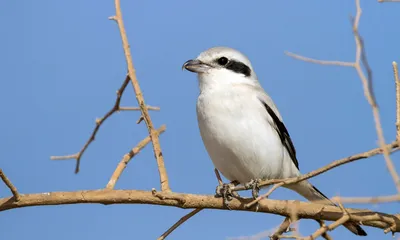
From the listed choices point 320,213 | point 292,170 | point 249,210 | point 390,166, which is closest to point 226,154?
point 292,170

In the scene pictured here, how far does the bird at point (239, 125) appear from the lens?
4051mm

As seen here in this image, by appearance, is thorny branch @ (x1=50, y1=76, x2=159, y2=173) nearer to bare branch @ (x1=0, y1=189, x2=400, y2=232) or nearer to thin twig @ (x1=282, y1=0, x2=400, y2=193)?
bare branch @ (x1=0, y1=189, x2=400, y2=232)

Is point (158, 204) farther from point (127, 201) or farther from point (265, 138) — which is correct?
point (265, 138)

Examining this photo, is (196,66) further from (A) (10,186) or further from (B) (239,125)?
(A) (10,186)

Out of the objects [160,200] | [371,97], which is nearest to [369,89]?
[371,97]

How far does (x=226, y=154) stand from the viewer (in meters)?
4.12

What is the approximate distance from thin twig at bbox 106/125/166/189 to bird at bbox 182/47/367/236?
82cm

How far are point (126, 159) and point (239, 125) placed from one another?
39.4 inches

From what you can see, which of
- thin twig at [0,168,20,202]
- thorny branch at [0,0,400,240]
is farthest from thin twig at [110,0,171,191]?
thin twig at [0,168,20,202]

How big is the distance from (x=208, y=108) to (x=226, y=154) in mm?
367

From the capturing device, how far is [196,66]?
14.9ft

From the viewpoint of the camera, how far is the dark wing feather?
426cm

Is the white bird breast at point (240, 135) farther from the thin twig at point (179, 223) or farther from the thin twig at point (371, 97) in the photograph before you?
the thin twig at point (371, 97)

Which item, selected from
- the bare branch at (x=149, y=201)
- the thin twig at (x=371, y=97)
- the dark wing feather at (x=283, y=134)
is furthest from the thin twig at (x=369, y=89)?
the dark wing feather at (x=283, y=134)
